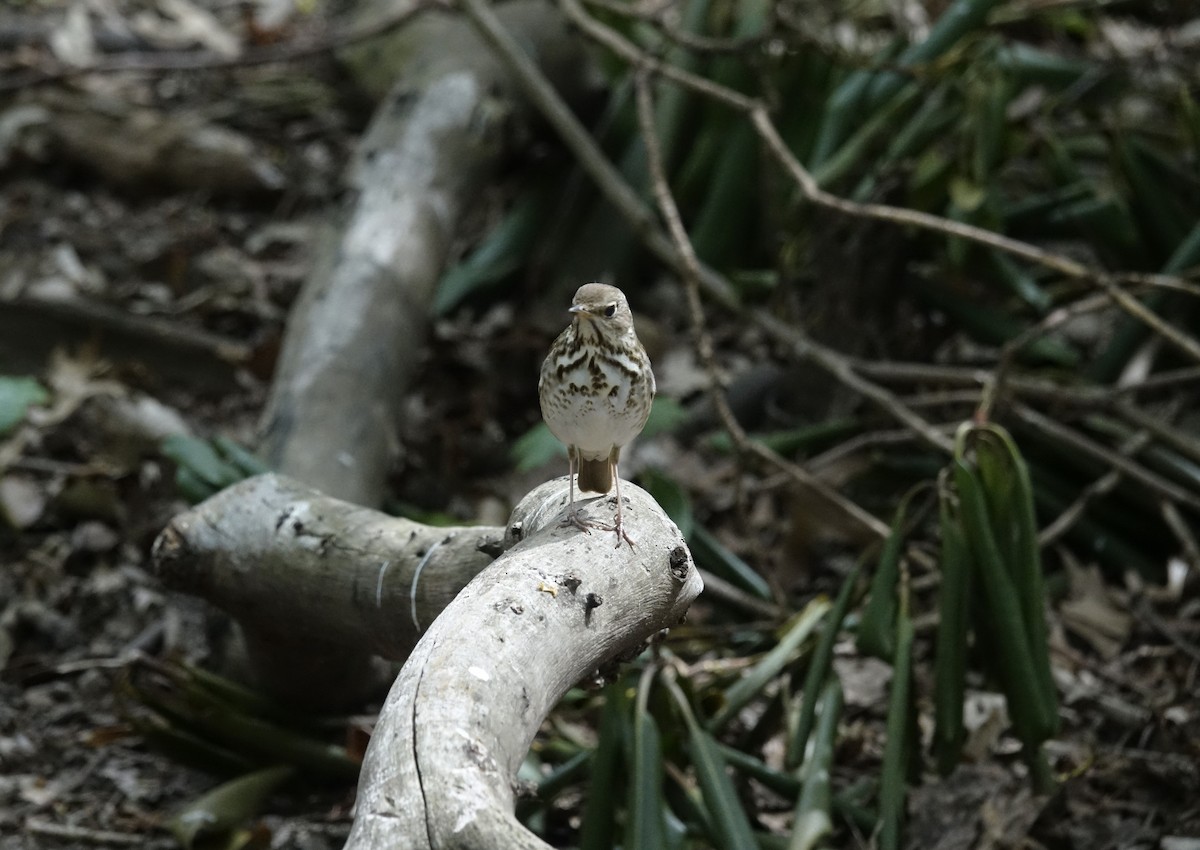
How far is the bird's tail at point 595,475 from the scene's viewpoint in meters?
2.81

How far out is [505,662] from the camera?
1945mm

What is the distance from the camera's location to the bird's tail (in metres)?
2.81

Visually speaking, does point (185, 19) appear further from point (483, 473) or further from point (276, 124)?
point (483, 473)

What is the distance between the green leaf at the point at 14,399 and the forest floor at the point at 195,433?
0.66 meters

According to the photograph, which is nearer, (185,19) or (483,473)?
(483,473)

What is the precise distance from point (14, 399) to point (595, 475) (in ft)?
7.28

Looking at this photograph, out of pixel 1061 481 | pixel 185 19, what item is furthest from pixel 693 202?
Answer: pixel 185 19

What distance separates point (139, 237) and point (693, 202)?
2.80 metres

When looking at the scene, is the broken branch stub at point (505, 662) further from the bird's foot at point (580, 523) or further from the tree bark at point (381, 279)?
the tree bark at point (381, 279)

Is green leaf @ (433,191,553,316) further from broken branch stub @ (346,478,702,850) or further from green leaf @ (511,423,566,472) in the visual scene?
broken branch stub @ (346,478,702,850)

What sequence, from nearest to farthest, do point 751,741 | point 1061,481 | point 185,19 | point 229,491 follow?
point 229,491 < point 751,741 < point 1061,481 < point 185,19

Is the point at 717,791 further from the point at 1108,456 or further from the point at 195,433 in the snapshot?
the point at 195,433

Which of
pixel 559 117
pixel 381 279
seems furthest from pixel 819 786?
pixel 559 117

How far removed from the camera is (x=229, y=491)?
10.8ft
